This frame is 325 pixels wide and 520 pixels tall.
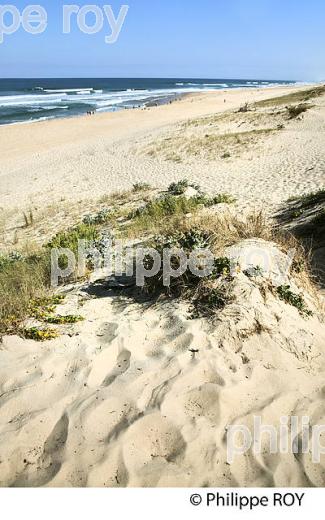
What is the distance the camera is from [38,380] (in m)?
3.63

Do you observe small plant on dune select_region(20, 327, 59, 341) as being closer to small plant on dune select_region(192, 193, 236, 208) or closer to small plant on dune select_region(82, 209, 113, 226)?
small plant on dune select_region(82, 209, 113, 226)

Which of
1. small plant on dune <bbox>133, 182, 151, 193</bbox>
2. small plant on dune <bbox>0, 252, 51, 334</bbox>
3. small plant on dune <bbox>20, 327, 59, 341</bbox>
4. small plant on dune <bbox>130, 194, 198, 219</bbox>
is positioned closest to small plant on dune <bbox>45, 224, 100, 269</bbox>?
small plant on dune <bbox>0, 252, 51, 334</bbox>

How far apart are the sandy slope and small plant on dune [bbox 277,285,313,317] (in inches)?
3.4

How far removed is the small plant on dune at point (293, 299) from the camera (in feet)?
14.6

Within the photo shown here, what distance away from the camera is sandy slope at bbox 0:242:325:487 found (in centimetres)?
292

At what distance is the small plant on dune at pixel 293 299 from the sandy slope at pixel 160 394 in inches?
3.4

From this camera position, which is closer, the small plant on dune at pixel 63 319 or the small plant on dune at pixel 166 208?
the small plant on dune at pixel 63 319

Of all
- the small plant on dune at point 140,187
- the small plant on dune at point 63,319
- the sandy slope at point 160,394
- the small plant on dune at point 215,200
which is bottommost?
the sandy slope at point 160,394

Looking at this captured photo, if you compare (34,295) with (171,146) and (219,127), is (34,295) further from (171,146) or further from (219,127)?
(219,127)

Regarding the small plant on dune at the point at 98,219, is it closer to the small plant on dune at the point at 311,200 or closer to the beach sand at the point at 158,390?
the beach sand at the point at 158,390

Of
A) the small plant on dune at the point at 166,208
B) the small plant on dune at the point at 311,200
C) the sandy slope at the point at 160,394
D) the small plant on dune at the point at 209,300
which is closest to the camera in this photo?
the sandy slope at the point at 160,394

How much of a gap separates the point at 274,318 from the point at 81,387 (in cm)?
217

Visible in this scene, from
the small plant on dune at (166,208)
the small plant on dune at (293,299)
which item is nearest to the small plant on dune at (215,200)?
the small plant on dune at (166,208)

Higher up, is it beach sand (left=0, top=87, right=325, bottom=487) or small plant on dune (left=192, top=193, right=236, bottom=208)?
small plant on dune (left=192, top=193, right=236, bottom=208)
